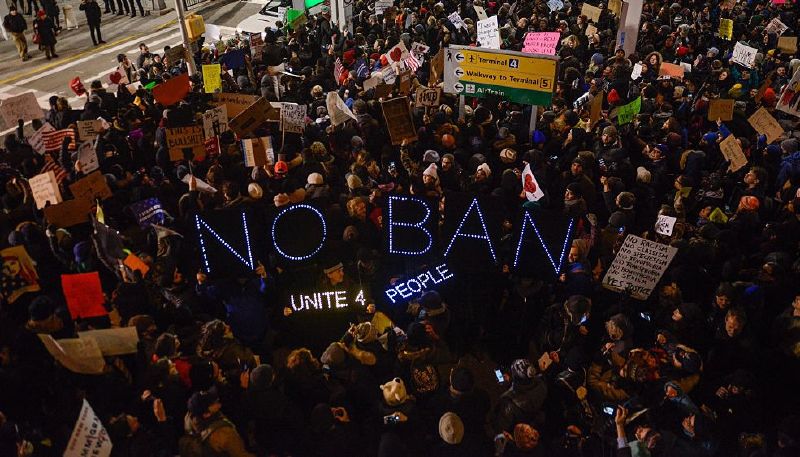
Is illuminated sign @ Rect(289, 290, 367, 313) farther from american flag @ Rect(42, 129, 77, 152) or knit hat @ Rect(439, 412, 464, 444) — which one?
american flag @ Rect(42, 129, 77, 152)

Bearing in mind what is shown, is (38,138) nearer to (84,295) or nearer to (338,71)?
(84,295)

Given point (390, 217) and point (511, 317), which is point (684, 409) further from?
point (390, 217)

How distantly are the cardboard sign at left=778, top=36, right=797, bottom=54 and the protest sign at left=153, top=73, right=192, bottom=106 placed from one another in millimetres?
13365

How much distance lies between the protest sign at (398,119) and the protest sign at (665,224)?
3794 millimetres

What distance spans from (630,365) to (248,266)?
371 centimetres

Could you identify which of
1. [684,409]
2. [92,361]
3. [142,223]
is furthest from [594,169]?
[92,361]

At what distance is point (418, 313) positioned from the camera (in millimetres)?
5910

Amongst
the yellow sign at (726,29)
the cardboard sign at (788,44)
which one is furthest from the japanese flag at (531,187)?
the yellow sign at (726,29)

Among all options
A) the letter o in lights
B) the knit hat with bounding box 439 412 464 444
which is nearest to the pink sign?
the letter o in lights

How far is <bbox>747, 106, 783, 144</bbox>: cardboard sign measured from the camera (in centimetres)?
852

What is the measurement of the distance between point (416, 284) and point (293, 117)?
3998 mm

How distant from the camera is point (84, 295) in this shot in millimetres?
5371

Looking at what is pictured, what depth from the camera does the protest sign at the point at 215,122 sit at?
27.6ft

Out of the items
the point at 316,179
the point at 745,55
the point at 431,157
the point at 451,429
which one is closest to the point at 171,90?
the point at 316,179
